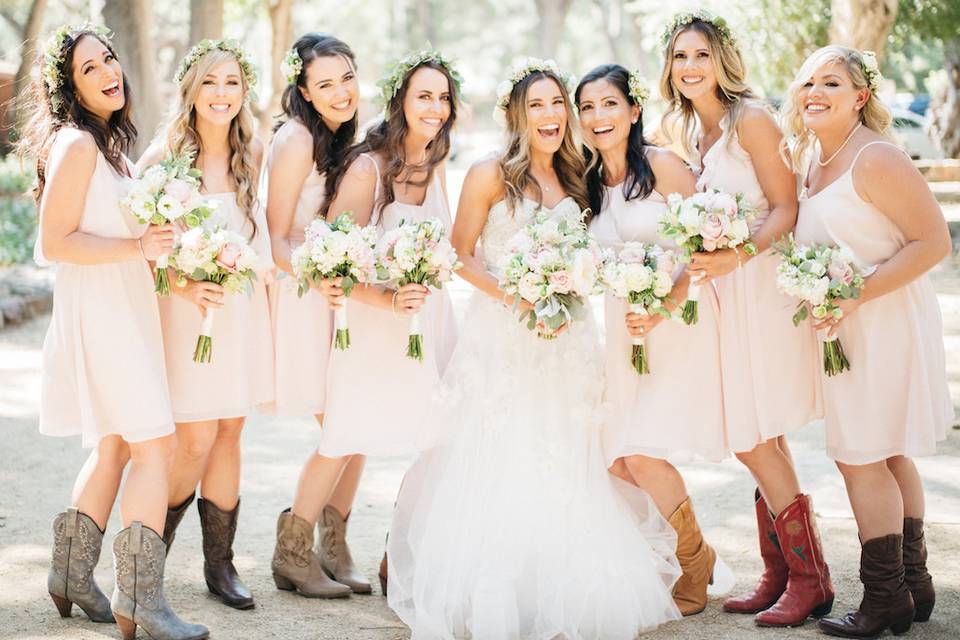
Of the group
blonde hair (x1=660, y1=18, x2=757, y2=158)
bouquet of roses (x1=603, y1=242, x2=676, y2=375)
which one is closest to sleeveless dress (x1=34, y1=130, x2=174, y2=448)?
bouquet of roses (x1=603, y1=242, x2=676, y2=375)

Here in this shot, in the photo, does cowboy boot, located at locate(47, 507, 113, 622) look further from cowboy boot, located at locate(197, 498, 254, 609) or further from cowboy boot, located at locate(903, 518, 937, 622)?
cowboy boot, located at locate(903, 518, 937, 622)

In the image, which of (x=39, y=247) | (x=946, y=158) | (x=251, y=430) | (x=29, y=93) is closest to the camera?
(x=39, y=247)

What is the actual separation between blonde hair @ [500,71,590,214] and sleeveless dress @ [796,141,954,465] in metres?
1.08

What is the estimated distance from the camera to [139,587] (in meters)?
4.34

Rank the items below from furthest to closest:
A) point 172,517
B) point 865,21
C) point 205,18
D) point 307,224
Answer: point 205,18
point 865,21
point 307,224
point 172,517

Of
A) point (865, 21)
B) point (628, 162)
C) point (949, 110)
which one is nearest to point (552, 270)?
point (628, 162)

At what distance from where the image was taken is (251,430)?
8531 mm

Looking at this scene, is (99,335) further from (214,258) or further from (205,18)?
(205,18)

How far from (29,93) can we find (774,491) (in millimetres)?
3573

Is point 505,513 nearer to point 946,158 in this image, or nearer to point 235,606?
point 235,606

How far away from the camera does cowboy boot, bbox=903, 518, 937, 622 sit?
182 inches

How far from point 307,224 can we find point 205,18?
12.1m

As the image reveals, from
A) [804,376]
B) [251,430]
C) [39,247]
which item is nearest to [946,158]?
[251,430]

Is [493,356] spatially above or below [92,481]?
above
